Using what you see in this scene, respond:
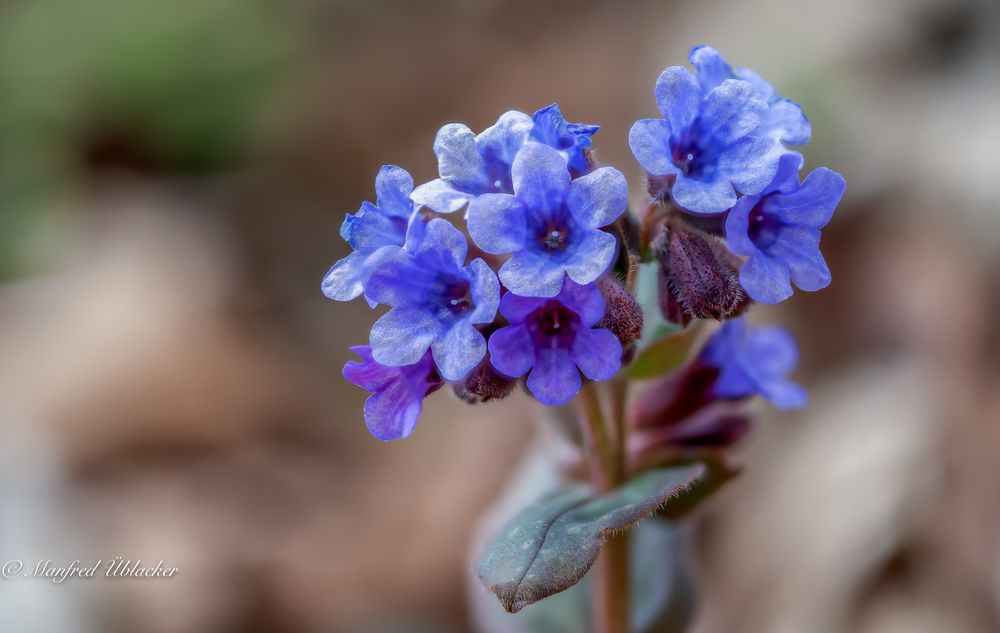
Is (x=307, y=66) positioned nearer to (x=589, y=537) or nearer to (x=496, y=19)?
(x=496, y=19)

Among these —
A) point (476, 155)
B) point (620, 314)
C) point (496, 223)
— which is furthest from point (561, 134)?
point (620, 314)

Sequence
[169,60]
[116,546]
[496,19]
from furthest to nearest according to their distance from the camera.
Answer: [496,19]
[169,60]
[116,546]

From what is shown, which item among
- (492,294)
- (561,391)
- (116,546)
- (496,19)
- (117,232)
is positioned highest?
(492,294)

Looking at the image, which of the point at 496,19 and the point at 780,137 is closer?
the point at 780,137

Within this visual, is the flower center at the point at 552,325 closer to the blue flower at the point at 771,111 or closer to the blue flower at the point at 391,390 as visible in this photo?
the blue flower at the point at 391,390

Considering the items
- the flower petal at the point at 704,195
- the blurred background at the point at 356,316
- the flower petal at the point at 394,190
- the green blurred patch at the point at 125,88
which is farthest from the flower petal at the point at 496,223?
the green blurred patch at the point at 125,88

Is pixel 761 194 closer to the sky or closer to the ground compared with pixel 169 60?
closer to the sky

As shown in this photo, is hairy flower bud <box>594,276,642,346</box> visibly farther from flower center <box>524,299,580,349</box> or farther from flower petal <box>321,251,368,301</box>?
flower petal <box>321,251,368,301</box>

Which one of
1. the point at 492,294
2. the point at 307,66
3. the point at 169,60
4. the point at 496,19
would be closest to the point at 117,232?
the point at 169,60

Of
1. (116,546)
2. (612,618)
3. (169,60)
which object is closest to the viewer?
(612,618)

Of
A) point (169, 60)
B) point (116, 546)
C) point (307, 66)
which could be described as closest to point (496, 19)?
point (307, 66)
